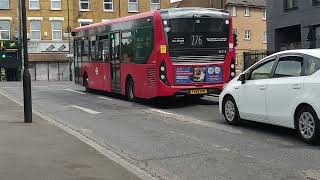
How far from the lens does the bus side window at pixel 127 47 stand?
18.5m

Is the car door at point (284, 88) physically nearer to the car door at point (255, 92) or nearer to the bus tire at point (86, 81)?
the car door at point (255, 92)

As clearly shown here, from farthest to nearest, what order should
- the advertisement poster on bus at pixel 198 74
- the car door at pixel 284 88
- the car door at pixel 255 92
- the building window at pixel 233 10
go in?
the building window at pixel 233 10 → the advertisement poster on bus at pixel 198 74 → the car door at pixel 255 92 → the car door at pixel 284 88

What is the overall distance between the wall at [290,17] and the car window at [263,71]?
19.2m

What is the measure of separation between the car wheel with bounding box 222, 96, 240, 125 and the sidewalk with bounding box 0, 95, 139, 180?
367 cm

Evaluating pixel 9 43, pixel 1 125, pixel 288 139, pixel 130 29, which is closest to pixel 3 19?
pixel 9 43

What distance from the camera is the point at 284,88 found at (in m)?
10.2

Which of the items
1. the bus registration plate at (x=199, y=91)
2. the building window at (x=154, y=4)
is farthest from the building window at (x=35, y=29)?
the bus registration plate at (x=199, y=91)

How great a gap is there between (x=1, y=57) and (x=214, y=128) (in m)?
45.9

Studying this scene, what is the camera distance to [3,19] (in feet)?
177

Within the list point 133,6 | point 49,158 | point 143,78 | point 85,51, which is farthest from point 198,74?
point 133,6

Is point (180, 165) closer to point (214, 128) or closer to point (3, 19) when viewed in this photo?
point (214, 128)

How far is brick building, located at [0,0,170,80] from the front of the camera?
178 feet

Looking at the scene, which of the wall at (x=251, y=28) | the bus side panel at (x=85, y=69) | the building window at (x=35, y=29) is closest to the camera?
the bus side panel at (x=85, y=69)

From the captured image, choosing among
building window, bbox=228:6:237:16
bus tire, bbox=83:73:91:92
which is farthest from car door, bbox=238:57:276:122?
building window, bbox=228:6:237:16
